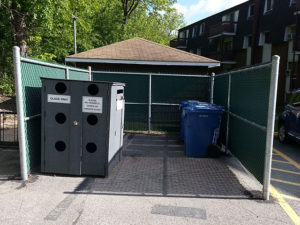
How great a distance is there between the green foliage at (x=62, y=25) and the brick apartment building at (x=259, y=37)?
775 cm

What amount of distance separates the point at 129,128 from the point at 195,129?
3.69m

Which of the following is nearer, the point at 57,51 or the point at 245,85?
the point at 245,85

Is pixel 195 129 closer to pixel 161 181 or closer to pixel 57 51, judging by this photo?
pixel 161 181

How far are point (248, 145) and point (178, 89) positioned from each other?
4.74 meters

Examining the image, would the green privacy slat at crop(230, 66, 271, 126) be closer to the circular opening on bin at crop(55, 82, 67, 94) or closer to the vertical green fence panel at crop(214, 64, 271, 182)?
the vertical green fence panel at crop(214, 64, 271, 182)

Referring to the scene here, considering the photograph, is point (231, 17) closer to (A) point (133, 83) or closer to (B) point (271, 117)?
(A) point (133, 83)

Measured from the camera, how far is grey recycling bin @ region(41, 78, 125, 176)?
492 centimetres

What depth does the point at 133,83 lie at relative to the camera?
9586 mm

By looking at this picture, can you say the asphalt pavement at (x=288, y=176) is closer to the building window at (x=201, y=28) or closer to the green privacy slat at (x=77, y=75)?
the green privacy slat at (x=77, y=75)

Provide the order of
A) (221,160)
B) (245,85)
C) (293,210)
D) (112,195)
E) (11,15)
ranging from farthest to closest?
(11,15) → (221,160) → (245,85) → (112,195) → (293,210)

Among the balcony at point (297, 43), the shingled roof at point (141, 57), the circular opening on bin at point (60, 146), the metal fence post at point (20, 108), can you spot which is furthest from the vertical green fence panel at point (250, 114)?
Answer: the balcony at point (297, 43)

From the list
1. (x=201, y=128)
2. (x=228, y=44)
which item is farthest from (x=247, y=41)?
(x=201, y=128)

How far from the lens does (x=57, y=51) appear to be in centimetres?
2241

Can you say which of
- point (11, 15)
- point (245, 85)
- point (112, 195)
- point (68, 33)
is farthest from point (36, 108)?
Answer: point (68, 33)
